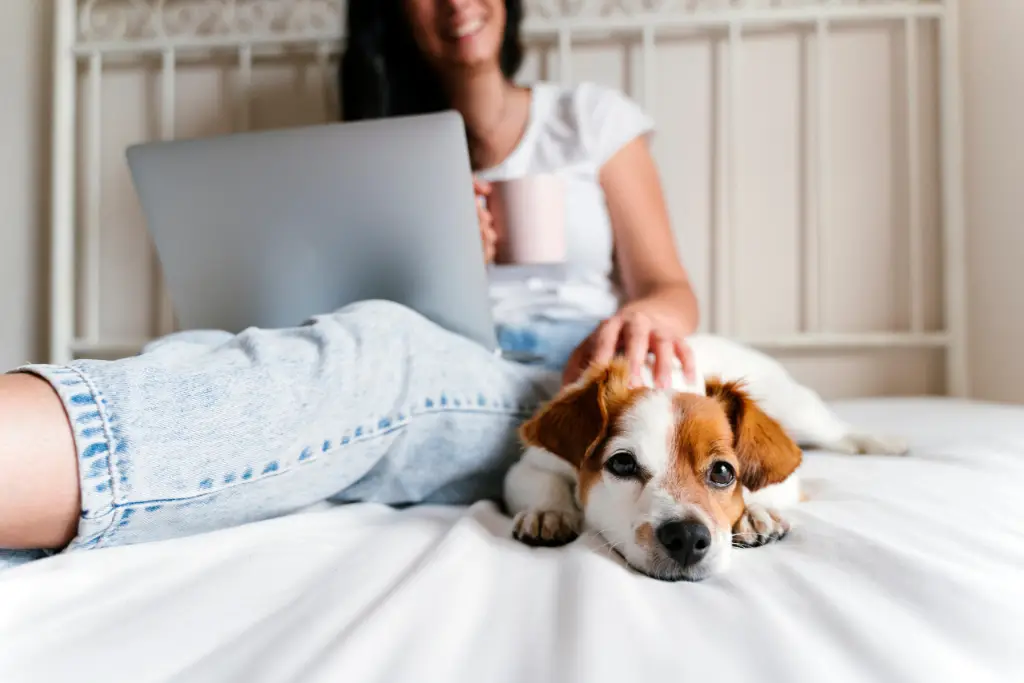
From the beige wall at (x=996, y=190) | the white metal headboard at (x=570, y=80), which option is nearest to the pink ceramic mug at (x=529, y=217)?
the white metal headboard at (x=570, y=80)

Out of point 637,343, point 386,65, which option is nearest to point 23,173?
point 386,65

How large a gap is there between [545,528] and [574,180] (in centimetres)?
84

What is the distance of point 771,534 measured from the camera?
0.64m

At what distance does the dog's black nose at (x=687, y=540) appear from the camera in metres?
0.54

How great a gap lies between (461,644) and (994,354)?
1.57m

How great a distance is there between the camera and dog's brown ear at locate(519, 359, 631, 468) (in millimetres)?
683

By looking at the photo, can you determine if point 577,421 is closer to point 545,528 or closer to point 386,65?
point 545,528

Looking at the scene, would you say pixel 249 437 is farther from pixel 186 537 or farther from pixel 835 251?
pixel 835 251

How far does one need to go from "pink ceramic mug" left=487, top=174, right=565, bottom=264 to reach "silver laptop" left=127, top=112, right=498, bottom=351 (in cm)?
12

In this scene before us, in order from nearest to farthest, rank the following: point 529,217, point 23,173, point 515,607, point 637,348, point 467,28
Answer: point 515,607
point 637,348
point 529,217
point 467,28
point 23,173

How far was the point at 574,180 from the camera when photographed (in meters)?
1.33

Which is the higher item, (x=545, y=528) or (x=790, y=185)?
(x=790, y=185)

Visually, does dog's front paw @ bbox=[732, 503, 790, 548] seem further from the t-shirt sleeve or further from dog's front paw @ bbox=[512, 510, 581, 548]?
the t-shirt sleeve

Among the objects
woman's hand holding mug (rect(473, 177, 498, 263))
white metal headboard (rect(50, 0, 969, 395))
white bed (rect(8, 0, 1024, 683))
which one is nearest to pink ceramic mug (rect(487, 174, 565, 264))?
woman's hand holding mug (rect(473, 177, 498, 263))
